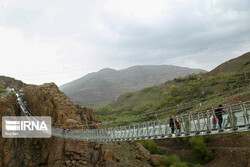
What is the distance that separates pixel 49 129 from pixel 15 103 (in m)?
9.12

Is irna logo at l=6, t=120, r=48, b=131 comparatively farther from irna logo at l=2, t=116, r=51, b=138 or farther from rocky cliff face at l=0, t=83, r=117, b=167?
rocky cliff face at l=0, t=83, r=117, b=167

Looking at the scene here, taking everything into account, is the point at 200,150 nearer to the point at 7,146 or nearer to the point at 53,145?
the point at 53,145

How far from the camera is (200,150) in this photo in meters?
24.9

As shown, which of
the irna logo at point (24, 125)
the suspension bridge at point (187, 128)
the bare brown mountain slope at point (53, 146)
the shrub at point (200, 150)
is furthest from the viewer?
the shrub at point (200, 150)

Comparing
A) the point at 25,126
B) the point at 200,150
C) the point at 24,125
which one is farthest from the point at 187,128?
the point at 24,125

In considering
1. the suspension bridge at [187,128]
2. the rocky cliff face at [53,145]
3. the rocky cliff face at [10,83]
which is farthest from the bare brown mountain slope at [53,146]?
the rocky cliff face at [10,83]

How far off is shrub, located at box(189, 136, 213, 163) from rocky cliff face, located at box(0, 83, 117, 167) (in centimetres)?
1218

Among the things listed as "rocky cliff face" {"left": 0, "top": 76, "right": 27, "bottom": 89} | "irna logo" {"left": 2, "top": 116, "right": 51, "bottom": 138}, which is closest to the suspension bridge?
"irna logo" {"left": 2, "top": 116, "right": 51, "bottom": 138}

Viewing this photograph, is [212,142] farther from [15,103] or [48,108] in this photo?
[15,103]

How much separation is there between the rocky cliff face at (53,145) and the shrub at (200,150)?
12183 millimetres

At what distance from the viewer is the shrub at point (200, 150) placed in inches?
952

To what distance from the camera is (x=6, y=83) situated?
33.8m

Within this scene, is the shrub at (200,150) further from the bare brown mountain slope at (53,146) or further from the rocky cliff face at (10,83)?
the rocky cliff face at (10,83)

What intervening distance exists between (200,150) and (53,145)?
57.8 feet
